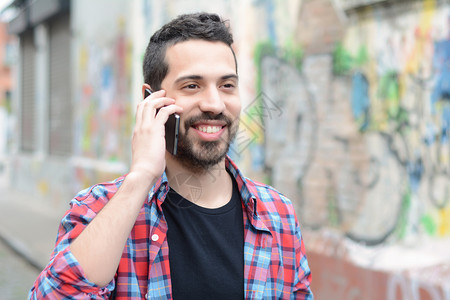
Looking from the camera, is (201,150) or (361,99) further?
(361,99)

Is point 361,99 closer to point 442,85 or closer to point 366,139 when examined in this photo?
point 366,139

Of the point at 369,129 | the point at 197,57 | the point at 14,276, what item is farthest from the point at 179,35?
the point at 14,276

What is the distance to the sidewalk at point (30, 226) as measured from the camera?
8.00m

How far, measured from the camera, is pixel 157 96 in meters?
1.78

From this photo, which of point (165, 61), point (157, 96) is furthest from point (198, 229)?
point (165, 61)

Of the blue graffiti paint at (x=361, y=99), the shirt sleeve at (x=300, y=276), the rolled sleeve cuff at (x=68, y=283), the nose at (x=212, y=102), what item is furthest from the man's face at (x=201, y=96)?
the blue graffiti paint at (x=361, y=99)

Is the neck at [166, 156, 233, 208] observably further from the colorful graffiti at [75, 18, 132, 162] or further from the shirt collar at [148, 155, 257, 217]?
the colorful graffiti at [75, 18, 132, 162]

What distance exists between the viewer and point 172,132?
5.72 ft

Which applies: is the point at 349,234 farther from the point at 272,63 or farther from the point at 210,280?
the point at 210,280

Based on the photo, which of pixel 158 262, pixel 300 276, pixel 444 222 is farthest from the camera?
pixel 444 222

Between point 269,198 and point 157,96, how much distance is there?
576 mm

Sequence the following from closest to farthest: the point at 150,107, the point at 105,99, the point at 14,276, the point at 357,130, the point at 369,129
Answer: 1. the point at 150,107
2. the point at 369,129
3. the point at 357,130
4. the point at 14,276
5. the point at 105,99

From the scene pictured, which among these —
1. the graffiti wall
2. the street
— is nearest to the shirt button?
the graffiti wall

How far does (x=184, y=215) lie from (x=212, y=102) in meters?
0.40
